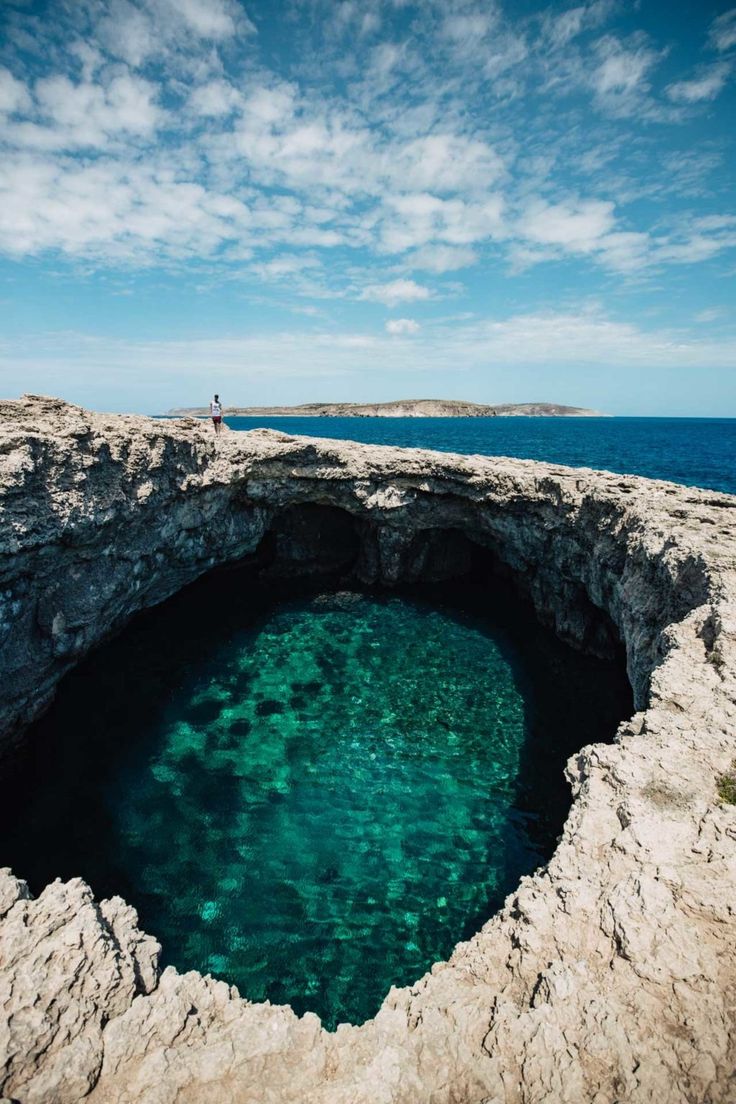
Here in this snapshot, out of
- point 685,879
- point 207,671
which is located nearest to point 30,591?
point 207,671

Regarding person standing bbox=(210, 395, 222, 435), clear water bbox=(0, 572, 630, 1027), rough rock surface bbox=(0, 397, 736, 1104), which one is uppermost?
person standing bbox=(210, 395, 222, 435)

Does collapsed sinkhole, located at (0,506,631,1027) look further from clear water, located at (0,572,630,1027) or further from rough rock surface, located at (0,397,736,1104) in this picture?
rough rock surface, located at (0,397,736,1104)

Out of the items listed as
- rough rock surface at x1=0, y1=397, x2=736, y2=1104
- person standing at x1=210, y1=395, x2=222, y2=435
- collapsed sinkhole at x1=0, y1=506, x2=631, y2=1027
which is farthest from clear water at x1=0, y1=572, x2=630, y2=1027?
person standing at x1=210, y1=395, x2=222, y2=435

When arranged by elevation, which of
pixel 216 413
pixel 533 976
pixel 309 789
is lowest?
pixel 309 789

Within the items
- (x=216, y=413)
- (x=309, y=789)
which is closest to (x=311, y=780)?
(x=309, y=789)

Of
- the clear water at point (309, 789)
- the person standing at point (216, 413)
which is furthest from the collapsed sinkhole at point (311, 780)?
the person standing at point (216, 413)

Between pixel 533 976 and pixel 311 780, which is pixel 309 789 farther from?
pixel 533 976

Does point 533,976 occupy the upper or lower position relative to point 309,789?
upper
